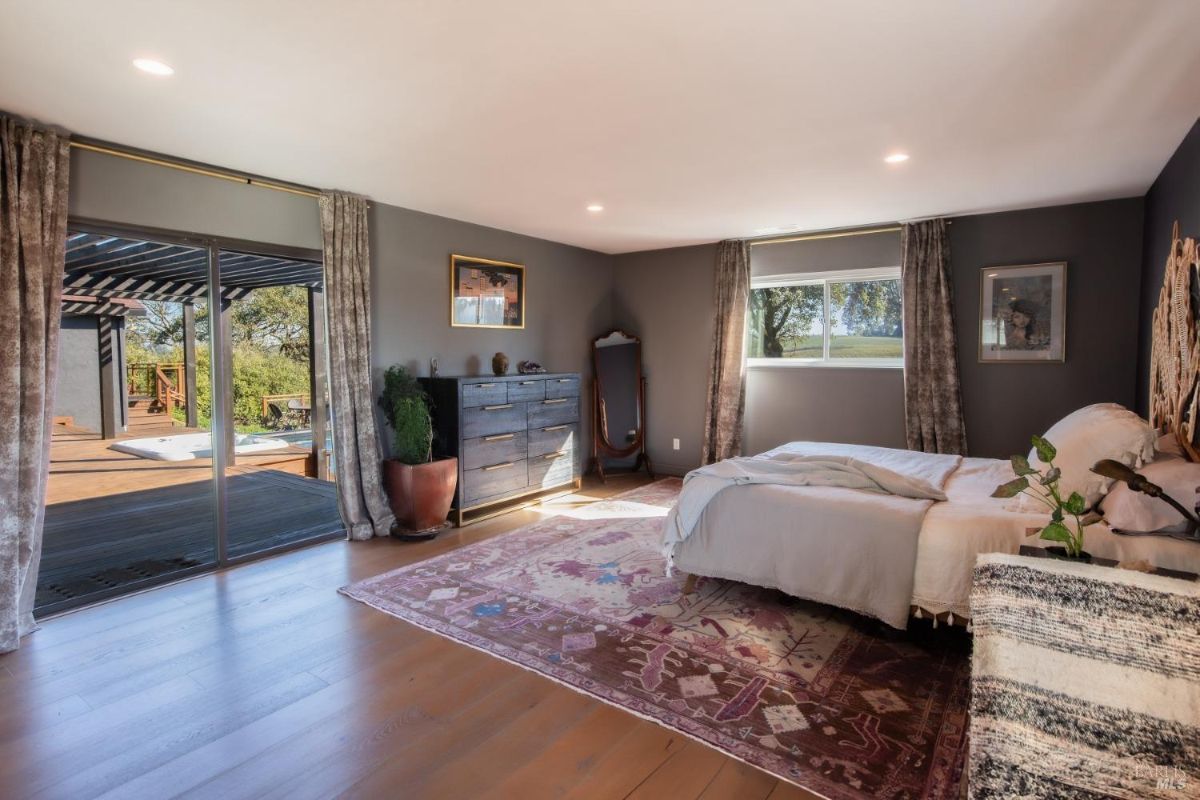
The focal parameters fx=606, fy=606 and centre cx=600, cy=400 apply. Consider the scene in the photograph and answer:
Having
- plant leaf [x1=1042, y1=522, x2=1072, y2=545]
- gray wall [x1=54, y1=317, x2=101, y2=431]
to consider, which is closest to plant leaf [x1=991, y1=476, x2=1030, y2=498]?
plant leaf [x1=1042, y1=522, x2=1072, y2=545]

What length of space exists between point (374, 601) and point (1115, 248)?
5.39 m

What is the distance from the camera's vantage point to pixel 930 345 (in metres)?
4.84

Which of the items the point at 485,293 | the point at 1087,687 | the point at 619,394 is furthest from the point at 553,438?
the point at 1087,687

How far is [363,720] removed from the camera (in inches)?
84.4

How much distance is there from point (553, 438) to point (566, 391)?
1.48 feet

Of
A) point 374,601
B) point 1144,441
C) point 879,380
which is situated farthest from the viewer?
point 879,380

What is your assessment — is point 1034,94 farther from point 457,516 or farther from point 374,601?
point 457,516

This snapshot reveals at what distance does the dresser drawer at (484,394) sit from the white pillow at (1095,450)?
3419 millimetres

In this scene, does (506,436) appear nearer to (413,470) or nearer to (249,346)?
(413,470)

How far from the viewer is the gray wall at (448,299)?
14.9 ft

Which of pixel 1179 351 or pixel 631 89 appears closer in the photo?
pixel 631 89

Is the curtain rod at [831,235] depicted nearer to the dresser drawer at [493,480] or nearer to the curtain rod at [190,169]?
the dresser drawer at [493,480]

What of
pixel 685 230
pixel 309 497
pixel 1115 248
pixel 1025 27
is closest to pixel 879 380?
pixel 1115 248

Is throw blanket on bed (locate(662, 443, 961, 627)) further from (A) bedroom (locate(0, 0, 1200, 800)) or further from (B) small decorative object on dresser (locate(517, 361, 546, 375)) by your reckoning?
(B) small decorative object on dresser (locate(517, 361, 546, 375))
